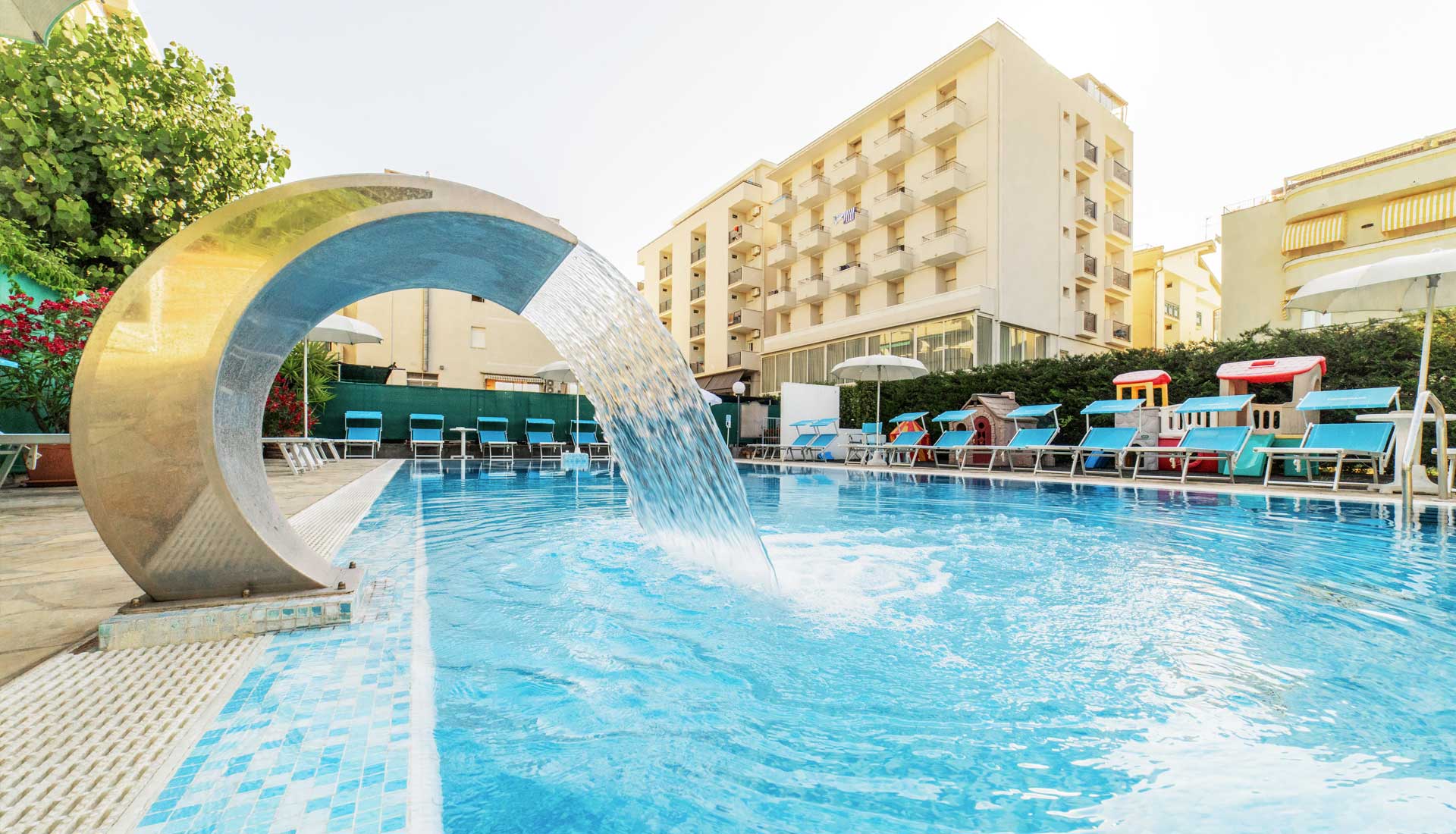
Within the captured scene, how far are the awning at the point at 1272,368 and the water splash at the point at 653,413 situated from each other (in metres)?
9.73

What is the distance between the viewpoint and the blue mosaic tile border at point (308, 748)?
3.56 feet

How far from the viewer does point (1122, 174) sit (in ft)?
88.2

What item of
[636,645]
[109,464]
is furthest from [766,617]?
[109,464]

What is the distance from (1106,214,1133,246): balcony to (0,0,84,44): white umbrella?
1208 inches

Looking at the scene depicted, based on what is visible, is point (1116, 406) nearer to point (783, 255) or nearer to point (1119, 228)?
point (1119, 228)

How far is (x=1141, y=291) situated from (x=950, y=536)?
33.2 m

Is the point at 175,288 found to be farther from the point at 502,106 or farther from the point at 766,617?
the point at 502,106

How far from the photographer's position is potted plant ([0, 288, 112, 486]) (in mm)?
6312

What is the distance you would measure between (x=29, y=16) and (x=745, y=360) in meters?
30.7

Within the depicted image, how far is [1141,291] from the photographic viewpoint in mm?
31062

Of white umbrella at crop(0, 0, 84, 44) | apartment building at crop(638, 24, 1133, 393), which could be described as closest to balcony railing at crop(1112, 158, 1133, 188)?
apartment building at crop(638, 24, 1133, 393)

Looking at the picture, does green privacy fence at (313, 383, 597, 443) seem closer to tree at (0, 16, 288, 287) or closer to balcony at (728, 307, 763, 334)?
tree at (0, 16, 288, 287)

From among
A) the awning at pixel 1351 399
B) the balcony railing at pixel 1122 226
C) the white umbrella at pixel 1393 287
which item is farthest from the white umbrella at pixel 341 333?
the balcony railing at pixel 1122 226

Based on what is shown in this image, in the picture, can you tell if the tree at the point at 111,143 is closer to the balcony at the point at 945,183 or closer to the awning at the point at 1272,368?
the awning at the point at 1272,368
